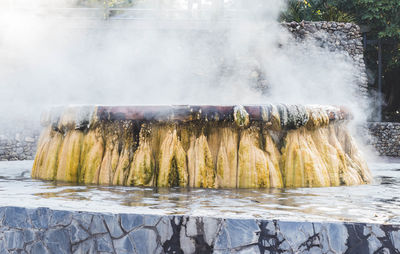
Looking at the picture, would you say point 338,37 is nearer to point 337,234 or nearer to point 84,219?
point 337,234

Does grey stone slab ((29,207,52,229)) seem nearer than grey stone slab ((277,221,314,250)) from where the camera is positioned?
No

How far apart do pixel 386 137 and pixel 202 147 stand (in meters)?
10.9

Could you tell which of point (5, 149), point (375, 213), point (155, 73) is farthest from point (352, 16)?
point (375, 213)

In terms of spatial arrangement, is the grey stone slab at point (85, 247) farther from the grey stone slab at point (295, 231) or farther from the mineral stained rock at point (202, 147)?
the mineral stained rock at point (202, 147)

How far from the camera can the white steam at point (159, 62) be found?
37.9ft

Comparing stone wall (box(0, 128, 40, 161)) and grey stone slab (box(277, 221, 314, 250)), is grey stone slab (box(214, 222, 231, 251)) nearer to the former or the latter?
grey stone slab (box(277, 221, 314, 250))

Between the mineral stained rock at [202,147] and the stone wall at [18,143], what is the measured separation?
22.7ft

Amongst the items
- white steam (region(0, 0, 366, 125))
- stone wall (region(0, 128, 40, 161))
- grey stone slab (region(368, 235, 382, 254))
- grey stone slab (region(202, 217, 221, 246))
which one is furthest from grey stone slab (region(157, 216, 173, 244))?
white steam (region(0, 0, 366, 125))

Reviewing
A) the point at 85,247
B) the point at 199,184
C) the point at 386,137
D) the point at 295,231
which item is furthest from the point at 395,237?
the point at 386,137

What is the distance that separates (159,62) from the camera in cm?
1180

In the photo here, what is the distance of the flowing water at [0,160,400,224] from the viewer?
2.13 meters

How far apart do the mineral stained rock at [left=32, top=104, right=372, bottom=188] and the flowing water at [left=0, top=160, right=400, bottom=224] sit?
1.13 feet

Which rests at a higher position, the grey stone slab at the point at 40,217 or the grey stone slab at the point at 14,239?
the grey stone slab at the point at 40,217

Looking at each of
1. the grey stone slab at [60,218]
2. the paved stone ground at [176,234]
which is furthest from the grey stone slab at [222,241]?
the grey stone slab at [60,218]
